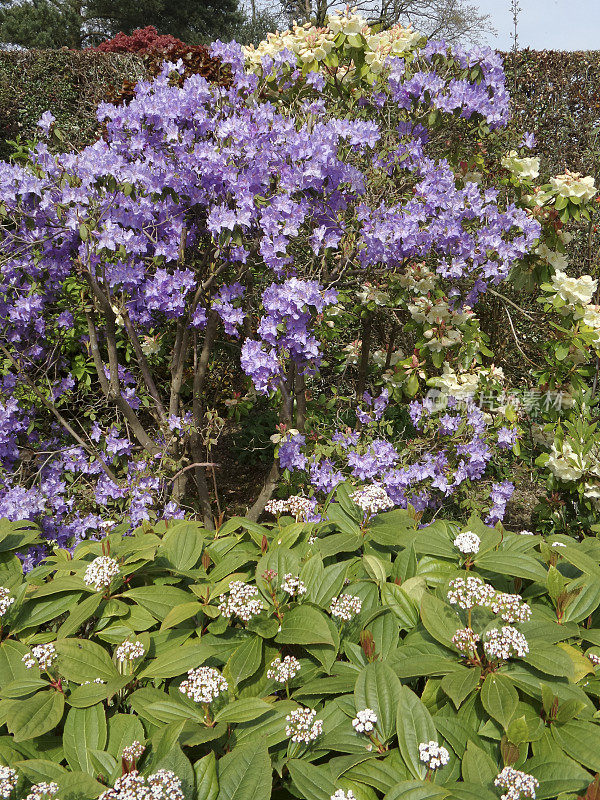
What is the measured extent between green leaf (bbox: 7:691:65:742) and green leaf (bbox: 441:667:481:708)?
71 cm

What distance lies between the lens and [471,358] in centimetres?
293

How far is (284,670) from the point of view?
1154 millimetres

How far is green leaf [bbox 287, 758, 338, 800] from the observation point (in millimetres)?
940

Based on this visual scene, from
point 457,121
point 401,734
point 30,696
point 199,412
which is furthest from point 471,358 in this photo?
point 30,696

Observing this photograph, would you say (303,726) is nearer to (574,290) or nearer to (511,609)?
(511,609)

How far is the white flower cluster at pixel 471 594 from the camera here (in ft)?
3.94

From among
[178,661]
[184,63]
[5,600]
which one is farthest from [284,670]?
[184,63]

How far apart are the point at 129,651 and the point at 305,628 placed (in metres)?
0.36

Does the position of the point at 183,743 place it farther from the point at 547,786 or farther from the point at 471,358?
the point at 471,358

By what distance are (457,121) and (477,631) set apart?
2.58m

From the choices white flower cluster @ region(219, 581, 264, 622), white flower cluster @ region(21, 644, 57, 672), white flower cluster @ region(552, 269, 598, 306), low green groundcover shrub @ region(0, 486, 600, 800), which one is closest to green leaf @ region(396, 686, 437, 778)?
low green groundcover shrub @ region(0, 486, 600, 800)

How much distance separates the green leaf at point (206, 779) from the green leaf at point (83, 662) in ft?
0.91

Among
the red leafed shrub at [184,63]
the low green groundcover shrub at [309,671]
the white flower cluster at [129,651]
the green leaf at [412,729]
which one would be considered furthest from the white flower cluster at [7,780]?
the red leafed shrub at [184,63]

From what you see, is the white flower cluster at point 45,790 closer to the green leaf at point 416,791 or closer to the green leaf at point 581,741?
the green leaf at point 416,791
